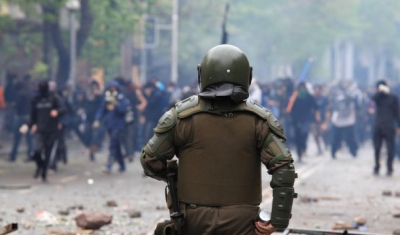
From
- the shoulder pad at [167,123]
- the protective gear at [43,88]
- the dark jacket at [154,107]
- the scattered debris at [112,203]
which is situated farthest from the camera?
the dark jacket at [154,107]

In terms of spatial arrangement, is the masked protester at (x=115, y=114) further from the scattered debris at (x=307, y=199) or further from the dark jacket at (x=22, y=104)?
the scattered debris at (x=307, y=199)

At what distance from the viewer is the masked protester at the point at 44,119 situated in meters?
17.0

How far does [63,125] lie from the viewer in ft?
65.6

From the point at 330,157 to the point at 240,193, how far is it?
21941 mm

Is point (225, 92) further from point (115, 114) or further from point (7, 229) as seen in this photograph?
point (115, 114)

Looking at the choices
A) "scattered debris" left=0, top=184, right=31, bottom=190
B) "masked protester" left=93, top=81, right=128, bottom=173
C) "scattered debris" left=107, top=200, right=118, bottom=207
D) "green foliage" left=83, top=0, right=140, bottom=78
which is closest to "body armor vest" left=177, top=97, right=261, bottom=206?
"scattered debris" left=107, top=200, right=118, bottom=207

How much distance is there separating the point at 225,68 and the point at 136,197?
9.42m

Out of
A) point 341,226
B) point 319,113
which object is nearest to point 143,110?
point 319,113

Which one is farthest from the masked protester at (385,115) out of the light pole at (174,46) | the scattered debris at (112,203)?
the light pole at (174,46)

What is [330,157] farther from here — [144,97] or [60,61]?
[60,61]

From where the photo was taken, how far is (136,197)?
1454 centimetres

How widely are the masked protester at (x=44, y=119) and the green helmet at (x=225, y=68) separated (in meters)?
11.8

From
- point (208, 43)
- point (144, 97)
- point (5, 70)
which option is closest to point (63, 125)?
point (144, 97)

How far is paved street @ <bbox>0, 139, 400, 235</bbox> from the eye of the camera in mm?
11609
